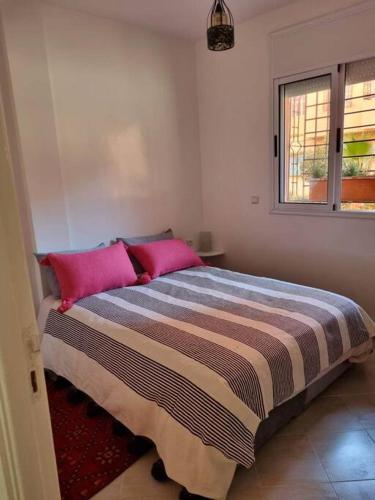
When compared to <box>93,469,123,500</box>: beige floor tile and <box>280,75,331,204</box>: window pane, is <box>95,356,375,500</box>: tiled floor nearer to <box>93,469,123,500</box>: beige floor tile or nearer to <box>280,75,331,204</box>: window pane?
<box>93,469,123,500</box>: beige floor tile

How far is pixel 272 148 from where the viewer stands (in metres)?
3.27

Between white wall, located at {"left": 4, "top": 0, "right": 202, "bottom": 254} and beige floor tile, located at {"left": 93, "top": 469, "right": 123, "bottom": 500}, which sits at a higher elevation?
white wall, located at {"left": 4, "top": 0, "right": 202, "bottom": 254}

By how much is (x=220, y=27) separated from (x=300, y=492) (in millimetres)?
2464

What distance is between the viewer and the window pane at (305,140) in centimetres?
296

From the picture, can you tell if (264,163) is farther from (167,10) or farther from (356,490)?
(356,490)

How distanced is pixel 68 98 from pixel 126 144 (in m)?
0.63

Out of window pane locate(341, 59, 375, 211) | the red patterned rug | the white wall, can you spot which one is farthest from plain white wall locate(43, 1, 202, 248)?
window pane locate(341, 59, 375, 211)

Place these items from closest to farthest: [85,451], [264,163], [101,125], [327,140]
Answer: [85,451] → [327,140] → [101,125] → [264,163]

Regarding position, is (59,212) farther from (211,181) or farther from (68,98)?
(211,181)

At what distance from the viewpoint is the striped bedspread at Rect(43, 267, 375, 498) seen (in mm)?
1495

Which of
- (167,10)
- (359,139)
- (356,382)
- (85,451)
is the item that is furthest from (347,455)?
(167,10)

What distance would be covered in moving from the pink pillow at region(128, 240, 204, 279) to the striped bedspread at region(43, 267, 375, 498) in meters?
0.36

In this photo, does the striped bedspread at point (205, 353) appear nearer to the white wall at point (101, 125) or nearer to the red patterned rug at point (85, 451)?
the red patterned rug at point (85, 451)

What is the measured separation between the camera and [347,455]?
175cm
